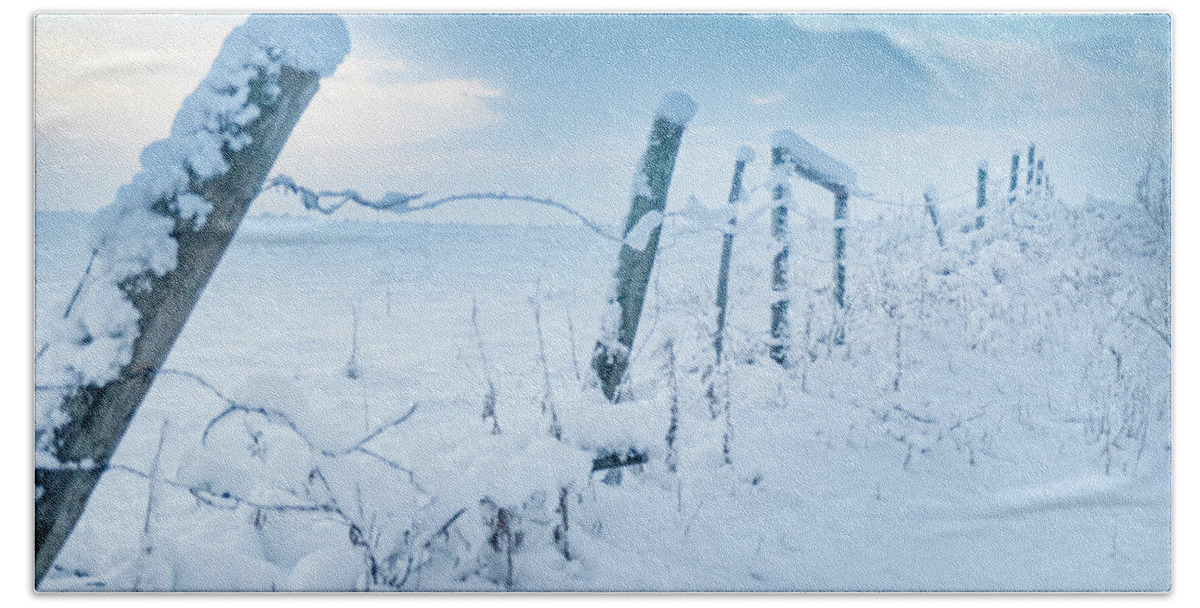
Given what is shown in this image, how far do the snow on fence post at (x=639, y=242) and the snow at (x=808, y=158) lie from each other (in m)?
0.32

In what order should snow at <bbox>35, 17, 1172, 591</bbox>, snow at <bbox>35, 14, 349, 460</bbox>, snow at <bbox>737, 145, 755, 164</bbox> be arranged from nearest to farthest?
snow at <bbox>35, 14, 349, 460</bbox>
snow at <bbox>35, 17, 1172, 591</bbox>
snow at <bbox>737, 145, 755, 164</bbox>

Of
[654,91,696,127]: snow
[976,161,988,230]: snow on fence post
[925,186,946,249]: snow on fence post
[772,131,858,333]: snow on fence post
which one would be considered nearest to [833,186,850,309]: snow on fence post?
[772,131,858,333]: snow on fence post

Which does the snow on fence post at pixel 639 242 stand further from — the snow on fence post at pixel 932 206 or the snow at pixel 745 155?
the snow on fence post at pixel 932 206

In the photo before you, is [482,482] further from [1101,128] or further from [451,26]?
[1101,128]

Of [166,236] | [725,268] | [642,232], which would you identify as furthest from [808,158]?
[166,236]

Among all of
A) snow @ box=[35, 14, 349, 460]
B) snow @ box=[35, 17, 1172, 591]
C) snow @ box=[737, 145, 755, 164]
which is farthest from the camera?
snow @ box=[737, 145, 755, 164]

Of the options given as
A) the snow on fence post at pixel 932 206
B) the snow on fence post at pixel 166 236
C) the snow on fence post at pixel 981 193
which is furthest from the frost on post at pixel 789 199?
the snow on fence post at pixel 166 236

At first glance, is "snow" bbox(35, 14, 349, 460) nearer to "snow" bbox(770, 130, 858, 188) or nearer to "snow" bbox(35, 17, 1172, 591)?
"snow" bbox(35, 17, 1172, 591)

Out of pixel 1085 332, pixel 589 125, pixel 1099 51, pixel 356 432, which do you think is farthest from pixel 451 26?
pixel 1085 332

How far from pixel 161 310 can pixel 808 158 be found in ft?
6.95

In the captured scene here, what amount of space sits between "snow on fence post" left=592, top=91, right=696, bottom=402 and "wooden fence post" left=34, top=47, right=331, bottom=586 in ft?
3.64

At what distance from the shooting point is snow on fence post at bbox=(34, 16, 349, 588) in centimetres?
249

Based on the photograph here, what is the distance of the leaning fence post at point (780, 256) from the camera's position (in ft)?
9.18

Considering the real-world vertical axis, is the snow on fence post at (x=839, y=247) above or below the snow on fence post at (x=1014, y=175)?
below
